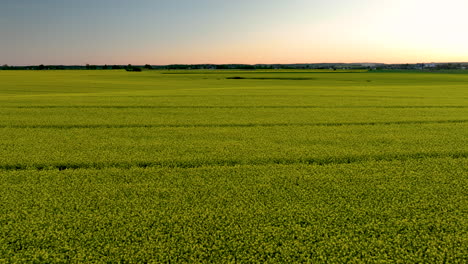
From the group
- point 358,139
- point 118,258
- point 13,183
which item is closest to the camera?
point 118,258

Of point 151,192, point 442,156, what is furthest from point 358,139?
point 151,192

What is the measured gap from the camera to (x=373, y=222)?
3.68 meters

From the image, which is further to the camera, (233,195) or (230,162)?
(230,162)

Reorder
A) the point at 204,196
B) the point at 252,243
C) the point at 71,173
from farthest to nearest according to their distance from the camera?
1. the point at 71,173
2. the point at 204,196
3. the point at 252,243

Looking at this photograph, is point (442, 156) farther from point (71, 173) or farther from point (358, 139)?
point (71, 173)

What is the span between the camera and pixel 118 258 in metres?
3.01

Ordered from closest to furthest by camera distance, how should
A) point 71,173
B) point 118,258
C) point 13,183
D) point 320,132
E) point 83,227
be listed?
point 118,258 → point 83,227 → point 13,183 → point 71,173 → point 320,132

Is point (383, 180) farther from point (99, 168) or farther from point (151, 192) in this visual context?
point (99, 168)

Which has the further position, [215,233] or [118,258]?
[215,233]

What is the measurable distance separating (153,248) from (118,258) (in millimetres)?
337

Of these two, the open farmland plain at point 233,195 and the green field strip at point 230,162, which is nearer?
the open farmland plain at point 233,195

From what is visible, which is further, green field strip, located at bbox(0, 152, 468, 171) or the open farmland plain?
green field strip, located at bbox(0, 152, 468, 171)

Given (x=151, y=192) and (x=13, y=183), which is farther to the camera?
(x=13, y=183)

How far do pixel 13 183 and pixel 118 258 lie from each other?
3.07 m
